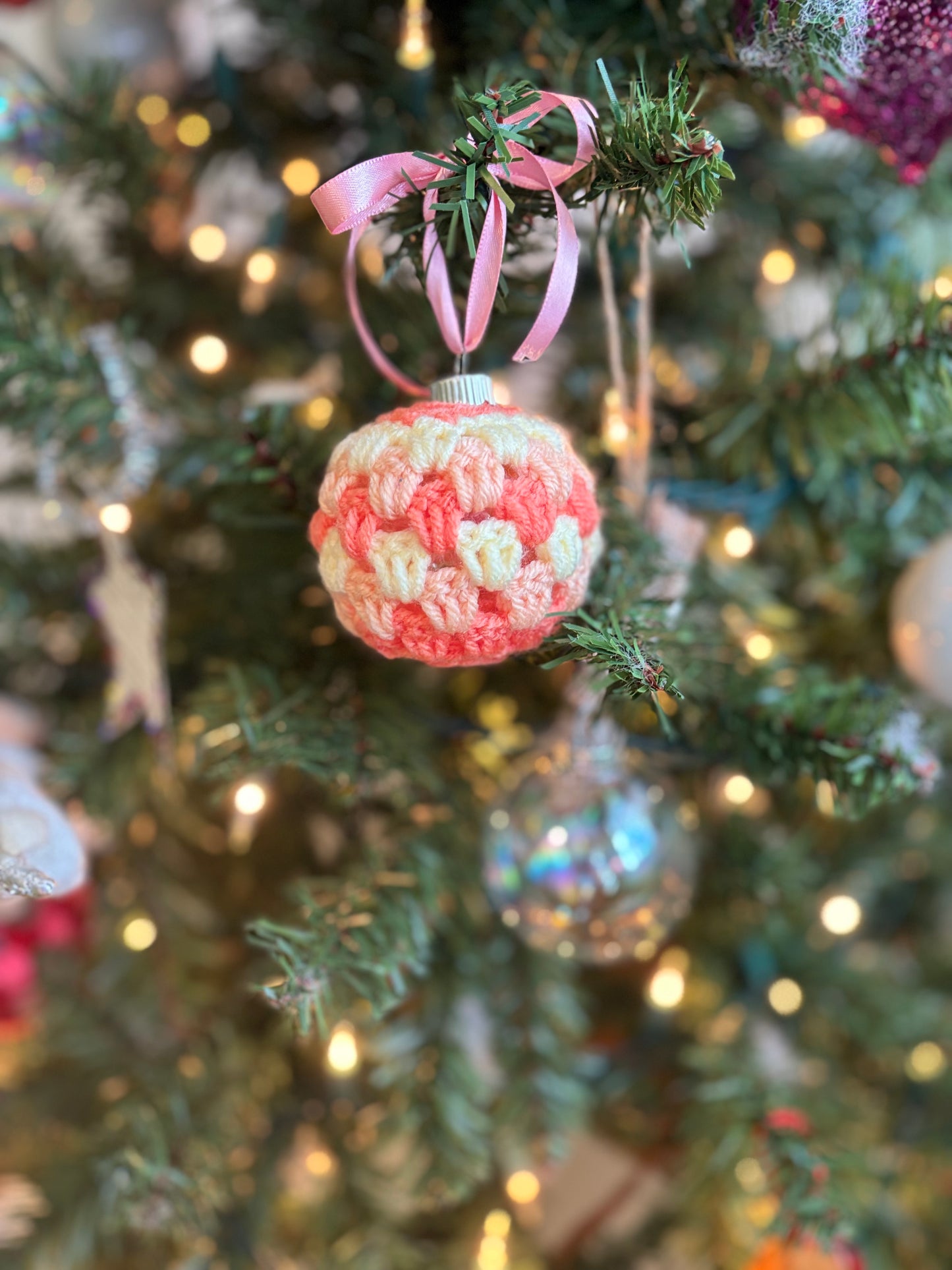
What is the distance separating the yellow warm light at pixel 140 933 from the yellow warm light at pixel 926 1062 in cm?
54

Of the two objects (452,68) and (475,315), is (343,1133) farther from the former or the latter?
(452,68)

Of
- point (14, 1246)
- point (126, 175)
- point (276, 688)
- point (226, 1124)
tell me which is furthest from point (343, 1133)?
point (126, 175)

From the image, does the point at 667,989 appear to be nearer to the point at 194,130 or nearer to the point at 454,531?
the point at 454,531

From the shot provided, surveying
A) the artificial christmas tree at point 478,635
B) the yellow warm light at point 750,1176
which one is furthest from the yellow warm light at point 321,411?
the yellow warm light at point 750,1176

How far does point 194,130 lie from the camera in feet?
1.83

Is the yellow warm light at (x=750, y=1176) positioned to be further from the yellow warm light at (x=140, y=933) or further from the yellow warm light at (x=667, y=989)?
the yellow warm light at (x=140, y=933)

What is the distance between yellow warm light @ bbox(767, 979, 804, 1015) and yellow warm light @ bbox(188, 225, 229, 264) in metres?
0.58

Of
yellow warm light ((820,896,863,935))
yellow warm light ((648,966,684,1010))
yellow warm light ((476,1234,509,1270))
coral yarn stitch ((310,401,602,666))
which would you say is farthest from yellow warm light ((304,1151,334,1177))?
coral yarn stitch ((310,401,602,666))

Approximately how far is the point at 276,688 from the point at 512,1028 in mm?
268

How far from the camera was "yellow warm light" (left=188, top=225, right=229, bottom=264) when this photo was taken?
54cm

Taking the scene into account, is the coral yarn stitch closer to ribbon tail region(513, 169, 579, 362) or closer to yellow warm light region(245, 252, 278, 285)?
ribbon tail region(513, 169, 579, 362)

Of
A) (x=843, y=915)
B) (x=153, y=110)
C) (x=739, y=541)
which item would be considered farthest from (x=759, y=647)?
(x=153, y=110)

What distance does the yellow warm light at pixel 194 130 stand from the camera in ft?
1.82

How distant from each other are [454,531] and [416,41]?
0.93 ft
